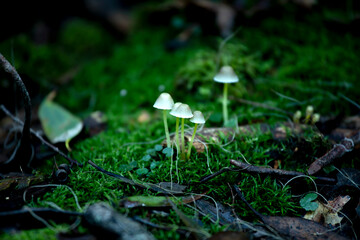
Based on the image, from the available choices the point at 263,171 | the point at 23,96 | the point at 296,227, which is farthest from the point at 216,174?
the point at 23,96

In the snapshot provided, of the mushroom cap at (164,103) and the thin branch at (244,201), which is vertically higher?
the mushroom cap at (164,103)

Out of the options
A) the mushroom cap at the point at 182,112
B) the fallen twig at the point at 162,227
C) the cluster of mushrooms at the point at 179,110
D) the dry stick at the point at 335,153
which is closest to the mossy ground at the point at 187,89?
the fallen twig at the point at 162,227

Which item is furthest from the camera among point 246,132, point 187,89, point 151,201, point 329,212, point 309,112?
point 187,89

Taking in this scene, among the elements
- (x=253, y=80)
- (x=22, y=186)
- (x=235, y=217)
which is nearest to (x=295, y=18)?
(x=253, y=80)

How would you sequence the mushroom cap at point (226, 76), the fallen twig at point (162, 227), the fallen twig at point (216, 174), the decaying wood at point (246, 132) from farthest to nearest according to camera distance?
the mushroom cap at point (226, 76)
the decaying wood at point (246, 132)
the fallen twig at point (216, 174)
the fallen twig at point (162, 227)

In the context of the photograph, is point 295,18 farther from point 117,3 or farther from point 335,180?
point 117,3

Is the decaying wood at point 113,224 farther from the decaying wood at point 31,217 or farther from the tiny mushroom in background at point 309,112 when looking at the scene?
the tiny mushroom in background at point 309,112

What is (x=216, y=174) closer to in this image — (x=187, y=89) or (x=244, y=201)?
(x=244, y=201)
